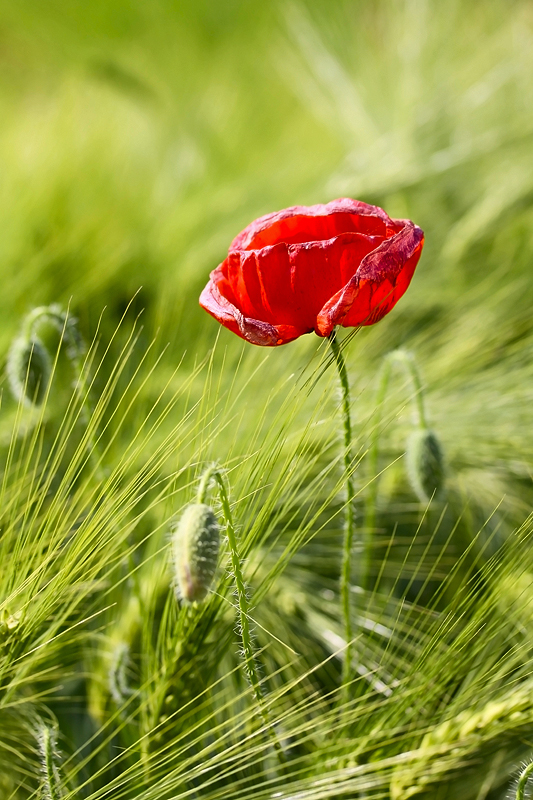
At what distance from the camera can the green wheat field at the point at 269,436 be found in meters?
0.36

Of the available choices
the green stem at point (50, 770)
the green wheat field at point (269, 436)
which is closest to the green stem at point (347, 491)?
the green wheat field at point (269, 436)

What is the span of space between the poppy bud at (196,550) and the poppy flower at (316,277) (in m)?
0.09

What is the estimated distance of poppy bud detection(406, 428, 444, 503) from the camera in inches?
18.7

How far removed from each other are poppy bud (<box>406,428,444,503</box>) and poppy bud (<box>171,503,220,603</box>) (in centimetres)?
19

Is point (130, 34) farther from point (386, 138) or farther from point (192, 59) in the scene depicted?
point (386, 138)

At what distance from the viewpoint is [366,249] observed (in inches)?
14.2

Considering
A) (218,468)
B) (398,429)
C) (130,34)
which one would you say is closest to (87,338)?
(398,429)

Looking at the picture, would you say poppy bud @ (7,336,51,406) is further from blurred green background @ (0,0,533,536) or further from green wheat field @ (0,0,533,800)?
blurred green background @ (0,0,533,536)

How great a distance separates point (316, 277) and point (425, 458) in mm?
171

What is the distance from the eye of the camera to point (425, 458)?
475 mm

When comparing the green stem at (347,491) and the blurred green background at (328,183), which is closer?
the green stem at (347,491)

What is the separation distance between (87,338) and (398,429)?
318 millimetres

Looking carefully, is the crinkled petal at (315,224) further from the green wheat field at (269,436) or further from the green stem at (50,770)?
the green stem at (50,770)

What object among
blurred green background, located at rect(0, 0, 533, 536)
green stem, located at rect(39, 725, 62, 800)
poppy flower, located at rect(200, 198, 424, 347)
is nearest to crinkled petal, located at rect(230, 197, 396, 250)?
poppy flower, located at rect(200, 198, 424, 347)
